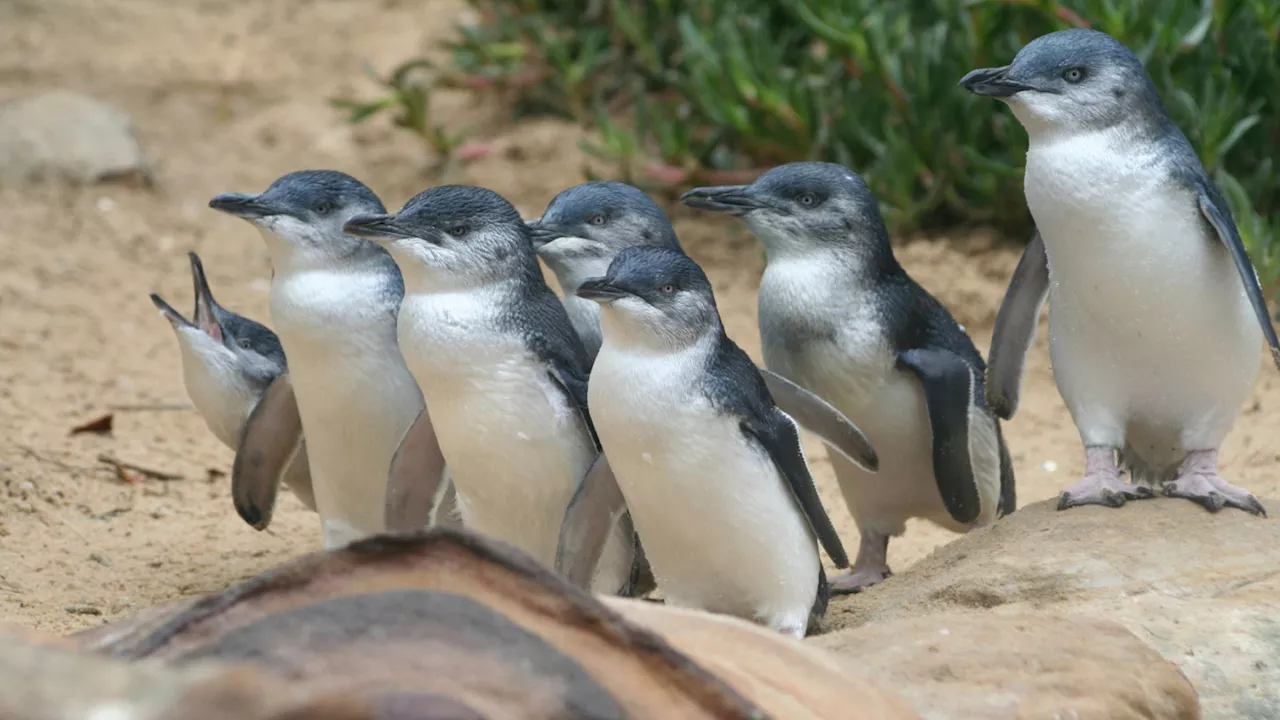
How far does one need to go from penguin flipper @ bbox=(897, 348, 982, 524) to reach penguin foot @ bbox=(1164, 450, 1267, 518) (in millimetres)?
514

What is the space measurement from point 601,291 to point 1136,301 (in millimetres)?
1343

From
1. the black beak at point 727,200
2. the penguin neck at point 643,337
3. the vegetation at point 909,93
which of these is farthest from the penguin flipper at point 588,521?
the vegetation at point 909,93

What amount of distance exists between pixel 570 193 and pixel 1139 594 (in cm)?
186

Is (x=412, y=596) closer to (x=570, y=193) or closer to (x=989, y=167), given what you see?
(x=570, y=193)

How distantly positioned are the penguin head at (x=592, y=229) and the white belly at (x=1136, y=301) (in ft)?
3.42

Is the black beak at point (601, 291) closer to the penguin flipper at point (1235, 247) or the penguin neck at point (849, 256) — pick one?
the penguin neck at point (849, 256)

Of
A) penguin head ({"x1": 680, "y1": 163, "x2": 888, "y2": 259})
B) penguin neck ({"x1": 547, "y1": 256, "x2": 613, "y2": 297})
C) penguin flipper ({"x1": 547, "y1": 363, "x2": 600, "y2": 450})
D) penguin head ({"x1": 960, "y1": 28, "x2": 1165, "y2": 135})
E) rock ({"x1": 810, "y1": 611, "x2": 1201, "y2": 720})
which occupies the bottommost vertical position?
rock ({"x1": 810, "y1": 611, "x2": 1201, "y2": 720})

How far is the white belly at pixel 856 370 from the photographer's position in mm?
4355

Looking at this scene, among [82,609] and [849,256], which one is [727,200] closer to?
[849,256]

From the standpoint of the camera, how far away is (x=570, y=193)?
4527mm

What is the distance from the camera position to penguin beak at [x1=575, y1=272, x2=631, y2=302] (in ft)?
11.7

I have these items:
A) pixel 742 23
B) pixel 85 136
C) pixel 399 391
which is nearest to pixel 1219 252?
pixel 399 391

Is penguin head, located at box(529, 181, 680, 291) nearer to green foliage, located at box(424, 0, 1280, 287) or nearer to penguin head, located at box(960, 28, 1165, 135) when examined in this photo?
penguin head, located at box(960, 28, 1165, 135)

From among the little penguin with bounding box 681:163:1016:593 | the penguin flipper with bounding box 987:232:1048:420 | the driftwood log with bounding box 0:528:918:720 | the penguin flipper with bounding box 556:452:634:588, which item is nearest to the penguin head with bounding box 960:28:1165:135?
the penguin flipper with bounding box 987:232:1048:420
